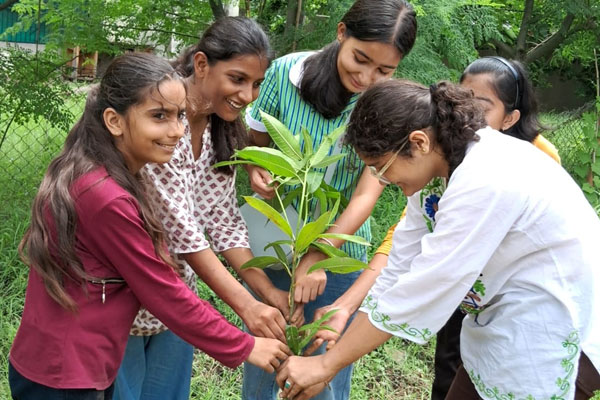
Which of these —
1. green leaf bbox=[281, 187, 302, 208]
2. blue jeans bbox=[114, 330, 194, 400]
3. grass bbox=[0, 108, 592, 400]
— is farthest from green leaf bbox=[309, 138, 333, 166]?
grass bbox=[0, 108, 592, 400]

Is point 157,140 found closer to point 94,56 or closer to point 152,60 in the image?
point 152,60

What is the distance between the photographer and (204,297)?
393 cm

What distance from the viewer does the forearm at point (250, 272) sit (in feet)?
7.33

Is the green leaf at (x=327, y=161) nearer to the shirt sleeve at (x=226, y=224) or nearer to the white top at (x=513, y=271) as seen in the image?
the shirt sleeve at (x=226, y=224)

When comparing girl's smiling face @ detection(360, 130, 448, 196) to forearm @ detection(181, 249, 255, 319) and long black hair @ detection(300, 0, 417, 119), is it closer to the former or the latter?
long black hair @ detection(300, 0, 417, 119)

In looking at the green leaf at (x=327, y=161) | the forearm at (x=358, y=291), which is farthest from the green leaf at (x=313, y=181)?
the forearm at (x=358, y=291)

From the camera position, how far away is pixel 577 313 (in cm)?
167

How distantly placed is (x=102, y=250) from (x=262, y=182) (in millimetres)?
646

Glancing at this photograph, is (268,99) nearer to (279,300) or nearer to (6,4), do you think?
(279,300)

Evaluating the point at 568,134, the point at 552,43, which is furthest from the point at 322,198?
the point at 568,134

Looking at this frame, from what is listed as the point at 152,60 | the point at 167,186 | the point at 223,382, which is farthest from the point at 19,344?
the point at 223,382

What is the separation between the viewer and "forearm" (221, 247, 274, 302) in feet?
7.33

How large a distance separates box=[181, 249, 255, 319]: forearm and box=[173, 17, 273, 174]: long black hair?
0.28m

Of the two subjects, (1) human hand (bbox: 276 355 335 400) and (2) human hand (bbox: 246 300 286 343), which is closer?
(1) human hand (bbox: 276 355 335 400)
